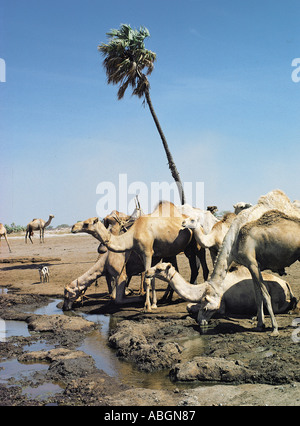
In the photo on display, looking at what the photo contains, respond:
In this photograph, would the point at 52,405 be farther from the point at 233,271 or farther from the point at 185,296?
the point at 233,271

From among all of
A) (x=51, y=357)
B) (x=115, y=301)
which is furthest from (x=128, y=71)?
(x=51, y=357)

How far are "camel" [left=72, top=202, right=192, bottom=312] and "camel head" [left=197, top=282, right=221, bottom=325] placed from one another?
91.6 inches

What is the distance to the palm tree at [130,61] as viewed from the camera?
23797 mm

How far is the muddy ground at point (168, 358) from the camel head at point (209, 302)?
0.29m

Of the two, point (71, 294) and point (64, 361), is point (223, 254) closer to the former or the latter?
point (64, 361)

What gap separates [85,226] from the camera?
37.9 feet

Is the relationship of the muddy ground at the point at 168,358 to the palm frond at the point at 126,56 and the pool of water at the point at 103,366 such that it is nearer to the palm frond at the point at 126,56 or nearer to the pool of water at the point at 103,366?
the pool of water at the point at 103,366

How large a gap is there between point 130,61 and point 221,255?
56.8 ft

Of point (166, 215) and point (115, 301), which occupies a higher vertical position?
point (166, 215)

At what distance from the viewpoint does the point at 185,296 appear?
9828mm

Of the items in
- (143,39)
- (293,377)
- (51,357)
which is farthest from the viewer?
(143,39)
